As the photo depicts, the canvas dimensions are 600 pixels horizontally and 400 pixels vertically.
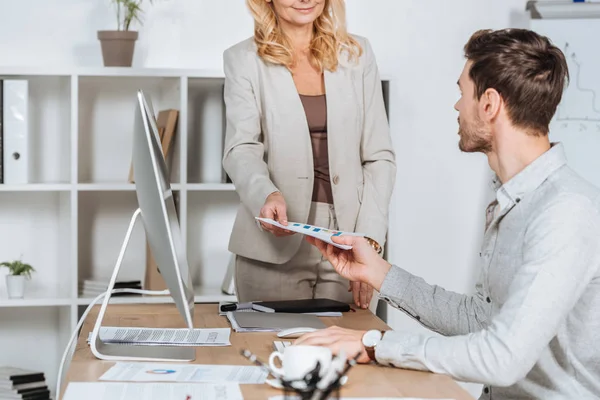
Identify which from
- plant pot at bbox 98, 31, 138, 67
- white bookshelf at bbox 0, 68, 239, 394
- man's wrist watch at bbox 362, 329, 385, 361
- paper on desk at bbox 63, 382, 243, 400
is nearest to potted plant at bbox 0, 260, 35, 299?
white bookshelf at bbox 0, 68, 239, 394

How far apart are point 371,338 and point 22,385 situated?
7.02 feet

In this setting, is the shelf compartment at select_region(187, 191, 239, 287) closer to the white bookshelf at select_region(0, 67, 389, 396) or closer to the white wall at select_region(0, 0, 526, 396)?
the white bookshelf at select_region(0, 67, 389, 396)

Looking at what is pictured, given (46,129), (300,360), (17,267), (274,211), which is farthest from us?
(46,129)

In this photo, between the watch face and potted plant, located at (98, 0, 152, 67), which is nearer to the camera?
the watch face

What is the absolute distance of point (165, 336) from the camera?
5.83 ft

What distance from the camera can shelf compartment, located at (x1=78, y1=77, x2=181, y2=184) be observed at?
350 cm

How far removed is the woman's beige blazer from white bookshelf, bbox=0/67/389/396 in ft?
3.20

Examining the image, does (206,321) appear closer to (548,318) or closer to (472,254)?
(548,318)

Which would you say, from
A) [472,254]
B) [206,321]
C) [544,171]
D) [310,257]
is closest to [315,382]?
[544,171]

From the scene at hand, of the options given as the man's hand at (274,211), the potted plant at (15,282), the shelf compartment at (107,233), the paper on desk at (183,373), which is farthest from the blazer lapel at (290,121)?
the potted plant at (15,282)

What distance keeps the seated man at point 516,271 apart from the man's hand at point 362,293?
1.06ft

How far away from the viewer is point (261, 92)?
2400 millimetres

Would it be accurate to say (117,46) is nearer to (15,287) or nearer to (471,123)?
(15,287)

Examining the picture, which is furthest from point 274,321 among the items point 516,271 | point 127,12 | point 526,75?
point 127,12
